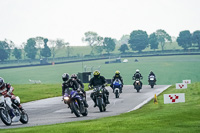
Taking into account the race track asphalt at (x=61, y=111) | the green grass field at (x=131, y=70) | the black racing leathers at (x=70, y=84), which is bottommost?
the green grass field at (x=131, y=70)

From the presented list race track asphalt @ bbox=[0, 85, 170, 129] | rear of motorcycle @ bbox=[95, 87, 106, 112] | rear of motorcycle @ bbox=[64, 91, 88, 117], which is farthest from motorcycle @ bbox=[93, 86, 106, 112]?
rear of motorcycle @ bbox=[64, 91, 88, 117]

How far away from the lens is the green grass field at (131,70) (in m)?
112

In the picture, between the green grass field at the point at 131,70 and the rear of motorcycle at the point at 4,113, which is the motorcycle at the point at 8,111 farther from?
the green grass field at the point at 131,70

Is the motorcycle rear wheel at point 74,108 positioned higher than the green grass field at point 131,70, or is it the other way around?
the motorcycle rear wheel at point 74,108

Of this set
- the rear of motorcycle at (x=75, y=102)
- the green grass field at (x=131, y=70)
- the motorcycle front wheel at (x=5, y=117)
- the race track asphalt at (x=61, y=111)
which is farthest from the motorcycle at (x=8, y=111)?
the green grass field at (x=131, y=70)

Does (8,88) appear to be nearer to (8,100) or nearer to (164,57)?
(8,100)

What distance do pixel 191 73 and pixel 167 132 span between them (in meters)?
103

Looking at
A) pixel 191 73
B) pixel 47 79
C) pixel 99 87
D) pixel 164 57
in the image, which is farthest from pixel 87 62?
pixel 99 87

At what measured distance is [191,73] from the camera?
374ft

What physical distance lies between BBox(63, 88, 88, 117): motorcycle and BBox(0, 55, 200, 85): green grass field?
81.8m

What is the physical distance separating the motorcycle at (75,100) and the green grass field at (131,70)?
81808 mm

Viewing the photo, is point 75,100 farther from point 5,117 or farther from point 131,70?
point 131,70

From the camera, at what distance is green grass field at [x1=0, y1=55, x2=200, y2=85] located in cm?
11219

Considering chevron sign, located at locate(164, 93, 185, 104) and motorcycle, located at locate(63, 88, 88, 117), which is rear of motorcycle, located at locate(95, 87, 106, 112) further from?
chevron sign, located at locate(164, 93, 185, 104)
